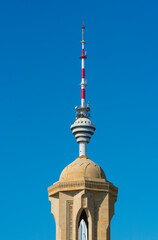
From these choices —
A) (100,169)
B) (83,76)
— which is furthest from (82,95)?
(100,169)

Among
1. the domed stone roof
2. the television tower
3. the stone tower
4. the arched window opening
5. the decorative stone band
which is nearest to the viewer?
the stone tower

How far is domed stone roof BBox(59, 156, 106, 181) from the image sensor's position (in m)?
84.0

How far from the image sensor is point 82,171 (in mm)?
84312

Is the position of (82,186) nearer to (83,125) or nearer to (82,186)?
(82,186)

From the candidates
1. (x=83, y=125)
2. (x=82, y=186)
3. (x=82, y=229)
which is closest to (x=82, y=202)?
(x=82, y=186)

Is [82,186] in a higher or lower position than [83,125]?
lower

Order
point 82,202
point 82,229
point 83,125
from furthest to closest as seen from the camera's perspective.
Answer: point 83,125
point 82,229
point 82,202

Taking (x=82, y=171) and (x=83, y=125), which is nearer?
(x=82, y=171)

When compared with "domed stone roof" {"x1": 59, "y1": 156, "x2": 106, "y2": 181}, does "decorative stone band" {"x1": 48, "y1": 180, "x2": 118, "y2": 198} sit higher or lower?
lower

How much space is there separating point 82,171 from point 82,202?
194 inches

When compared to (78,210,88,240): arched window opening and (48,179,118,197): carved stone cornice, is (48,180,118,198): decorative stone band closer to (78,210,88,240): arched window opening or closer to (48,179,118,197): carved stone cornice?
(48,179,118,197): carved stone cornice

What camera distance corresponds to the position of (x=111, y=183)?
278ft

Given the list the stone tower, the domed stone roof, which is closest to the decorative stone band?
the stone tower

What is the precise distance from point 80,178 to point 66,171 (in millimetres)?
3069
